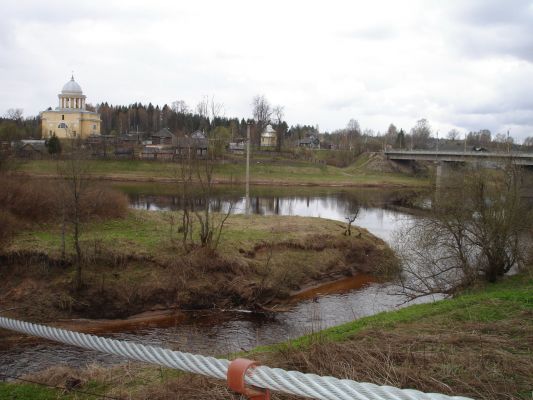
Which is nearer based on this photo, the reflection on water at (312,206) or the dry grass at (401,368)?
the dry grass at (401,368)

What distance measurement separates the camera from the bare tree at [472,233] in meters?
16.9

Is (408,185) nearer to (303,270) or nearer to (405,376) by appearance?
(303,270)

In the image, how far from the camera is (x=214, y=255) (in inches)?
794

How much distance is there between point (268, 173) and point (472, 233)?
194 feet

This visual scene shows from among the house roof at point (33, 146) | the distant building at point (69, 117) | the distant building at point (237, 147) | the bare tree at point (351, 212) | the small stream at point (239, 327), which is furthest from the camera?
the distant building at point (69, 117)

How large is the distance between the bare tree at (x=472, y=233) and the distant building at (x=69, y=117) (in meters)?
90.6

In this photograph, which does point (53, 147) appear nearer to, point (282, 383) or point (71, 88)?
point (71, 88)

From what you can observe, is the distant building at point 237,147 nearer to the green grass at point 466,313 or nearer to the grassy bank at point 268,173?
the grassy bank at point 268,173

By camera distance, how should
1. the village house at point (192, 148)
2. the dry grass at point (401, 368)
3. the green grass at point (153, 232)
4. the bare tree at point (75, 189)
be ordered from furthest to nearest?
the village house at point (192, 148) → the green grass at point (153, 232) → the bare tree at point (75, 189) → the dry grass at point (401, 368)

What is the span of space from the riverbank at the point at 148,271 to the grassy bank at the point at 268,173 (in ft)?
129

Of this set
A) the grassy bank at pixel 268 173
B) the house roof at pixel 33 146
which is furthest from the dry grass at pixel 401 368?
the house roof at pixel 33 146

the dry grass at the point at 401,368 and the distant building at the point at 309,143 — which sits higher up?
the distant building at the point at 309,143

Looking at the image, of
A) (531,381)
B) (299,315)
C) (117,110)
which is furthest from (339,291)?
(117,110)

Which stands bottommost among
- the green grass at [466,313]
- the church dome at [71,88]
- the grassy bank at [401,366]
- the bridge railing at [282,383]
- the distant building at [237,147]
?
the green grass at [466,313]
